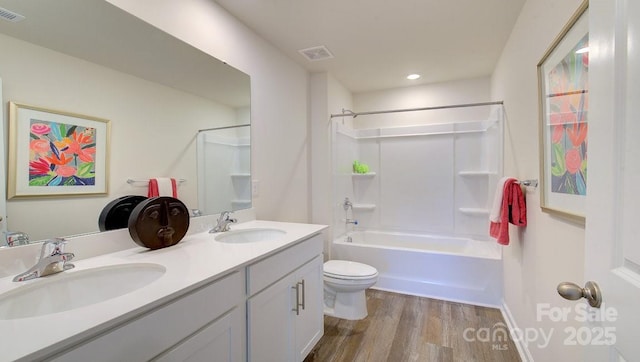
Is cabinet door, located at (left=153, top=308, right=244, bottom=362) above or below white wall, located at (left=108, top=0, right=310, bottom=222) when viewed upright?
below

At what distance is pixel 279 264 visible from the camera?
1.41 meters

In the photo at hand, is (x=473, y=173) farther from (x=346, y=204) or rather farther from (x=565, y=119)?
(x=565, y=119)

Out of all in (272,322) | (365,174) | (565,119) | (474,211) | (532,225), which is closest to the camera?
(565,119)

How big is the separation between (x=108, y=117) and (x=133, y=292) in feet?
2.75

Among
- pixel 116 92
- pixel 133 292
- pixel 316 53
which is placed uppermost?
pixel 316 53

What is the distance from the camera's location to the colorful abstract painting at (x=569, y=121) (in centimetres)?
103

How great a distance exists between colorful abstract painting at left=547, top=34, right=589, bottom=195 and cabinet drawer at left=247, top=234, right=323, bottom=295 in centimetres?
131

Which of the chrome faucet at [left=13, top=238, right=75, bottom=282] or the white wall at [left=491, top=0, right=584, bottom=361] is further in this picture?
the white wall at [left=491, top=0, right=584, bottom=361]

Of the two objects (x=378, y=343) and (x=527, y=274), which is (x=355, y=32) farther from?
(x=378, y=343)

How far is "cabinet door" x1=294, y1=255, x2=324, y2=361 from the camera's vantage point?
160 centimetres

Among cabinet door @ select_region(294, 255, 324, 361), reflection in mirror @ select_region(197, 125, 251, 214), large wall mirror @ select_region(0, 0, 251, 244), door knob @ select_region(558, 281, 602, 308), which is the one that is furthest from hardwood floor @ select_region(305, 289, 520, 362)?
door knob @ select_region(558, 281, 602, 308)

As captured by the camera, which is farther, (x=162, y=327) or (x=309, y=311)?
(x=309, y=311)

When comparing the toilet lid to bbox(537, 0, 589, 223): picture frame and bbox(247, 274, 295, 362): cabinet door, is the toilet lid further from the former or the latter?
bbox(537, 0, 589, 223): picture frame

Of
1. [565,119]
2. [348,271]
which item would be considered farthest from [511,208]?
[348,271]
